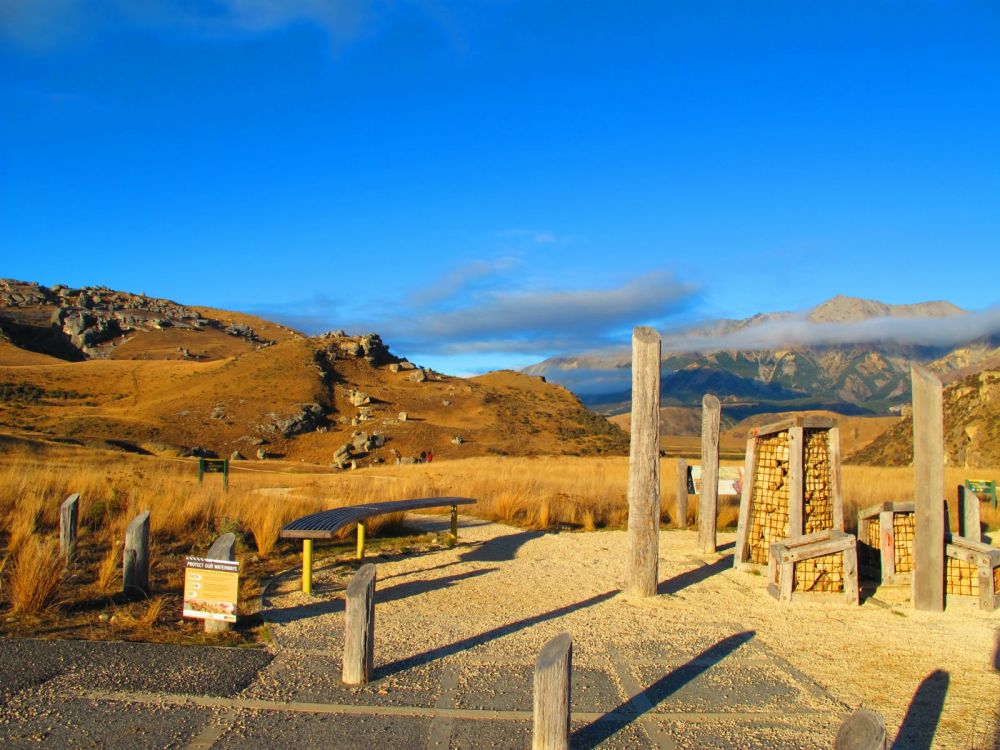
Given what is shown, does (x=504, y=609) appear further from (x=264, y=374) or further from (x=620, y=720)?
(x=264, y=374)

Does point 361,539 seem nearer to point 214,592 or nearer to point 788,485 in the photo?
point 214,592

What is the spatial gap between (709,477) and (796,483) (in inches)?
81.4

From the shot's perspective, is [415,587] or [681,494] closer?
[415,587]

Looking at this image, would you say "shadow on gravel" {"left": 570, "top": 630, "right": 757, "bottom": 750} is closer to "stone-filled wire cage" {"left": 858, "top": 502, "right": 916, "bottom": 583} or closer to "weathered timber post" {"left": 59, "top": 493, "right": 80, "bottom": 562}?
"stone-filled wire cage" {"left": 858, "top": 502, "right": 916, "bottom": 583}

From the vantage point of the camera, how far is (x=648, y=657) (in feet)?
19.2

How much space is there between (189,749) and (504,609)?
11.8 ft

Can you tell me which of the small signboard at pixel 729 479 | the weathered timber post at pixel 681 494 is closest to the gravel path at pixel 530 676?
the small signboard at pixel 729 479

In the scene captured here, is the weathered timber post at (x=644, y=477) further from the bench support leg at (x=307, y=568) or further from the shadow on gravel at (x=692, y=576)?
the bench support leg at (x=307, y=568)

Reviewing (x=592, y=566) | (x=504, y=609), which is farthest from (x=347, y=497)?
(x=504, y=609)

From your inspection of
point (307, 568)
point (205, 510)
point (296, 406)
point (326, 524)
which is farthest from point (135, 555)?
point (296, 406)

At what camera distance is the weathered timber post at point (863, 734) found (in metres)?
2.79

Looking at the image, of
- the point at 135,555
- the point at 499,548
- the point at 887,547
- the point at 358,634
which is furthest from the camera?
the point at 499,548

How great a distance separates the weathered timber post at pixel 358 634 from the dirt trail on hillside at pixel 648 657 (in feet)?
0.40

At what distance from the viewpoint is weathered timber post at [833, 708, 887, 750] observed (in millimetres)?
2790
